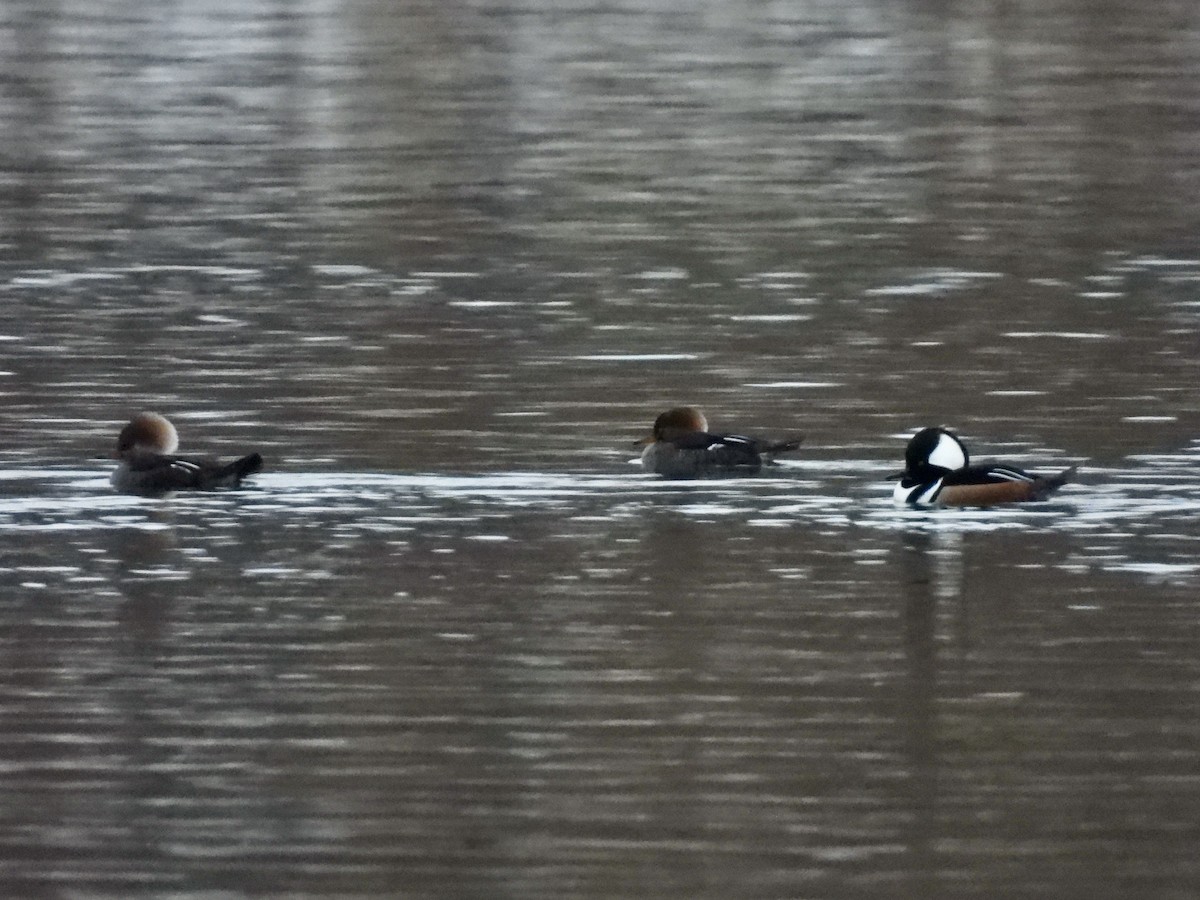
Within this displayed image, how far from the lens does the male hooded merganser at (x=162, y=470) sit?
44.4 ft

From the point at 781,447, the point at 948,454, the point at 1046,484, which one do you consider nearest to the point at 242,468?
the point at 781,447

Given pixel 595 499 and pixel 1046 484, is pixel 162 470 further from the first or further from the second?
pixel 1046 484

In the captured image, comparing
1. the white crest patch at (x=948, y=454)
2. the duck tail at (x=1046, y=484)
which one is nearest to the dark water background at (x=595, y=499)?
the duck tail at (x=1046, y=484)

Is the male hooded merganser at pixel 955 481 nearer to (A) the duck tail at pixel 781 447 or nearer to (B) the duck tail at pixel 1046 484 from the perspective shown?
(B) the duck tail at pixel 1046 484

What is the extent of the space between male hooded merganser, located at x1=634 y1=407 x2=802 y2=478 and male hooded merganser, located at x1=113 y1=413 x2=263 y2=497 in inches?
76.6

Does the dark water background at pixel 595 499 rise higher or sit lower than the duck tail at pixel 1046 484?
higher

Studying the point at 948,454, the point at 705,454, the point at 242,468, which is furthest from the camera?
the point at 705,454

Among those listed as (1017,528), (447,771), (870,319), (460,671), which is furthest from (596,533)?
(870,319)

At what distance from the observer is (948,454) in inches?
524

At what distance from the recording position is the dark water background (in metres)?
8.21

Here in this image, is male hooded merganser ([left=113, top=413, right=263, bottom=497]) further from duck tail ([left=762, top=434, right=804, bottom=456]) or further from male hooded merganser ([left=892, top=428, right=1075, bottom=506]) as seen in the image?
male hooded merganser ([left=892, top=428, right=1075, bottom=506])

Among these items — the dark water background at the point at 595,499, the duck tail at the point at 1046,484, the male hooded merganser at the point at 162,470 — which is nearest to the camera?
the dark water background at the point at 595,499

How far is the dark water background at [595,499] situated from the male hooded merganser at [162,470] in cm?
19

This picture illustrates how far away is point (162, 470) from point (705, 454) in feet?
8.61
